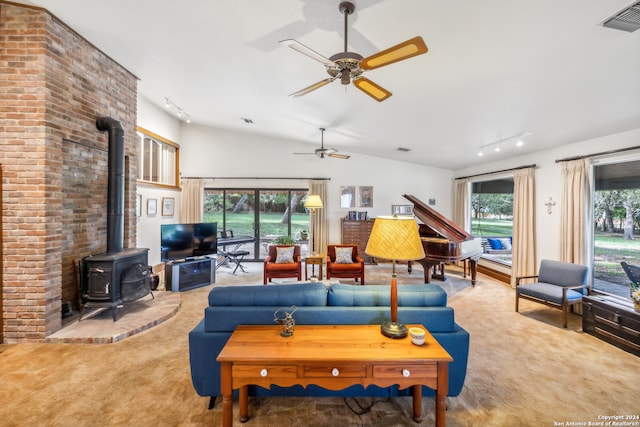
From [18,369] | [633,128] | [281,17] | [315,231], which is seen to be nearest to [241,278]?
[315,231]

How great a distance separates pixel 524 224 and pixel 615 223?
4.09 ft

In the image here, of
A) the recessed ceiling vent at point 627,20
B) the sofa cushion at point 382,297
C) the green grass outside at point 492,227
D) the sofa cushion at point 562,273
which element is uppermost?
the recessed ceiling vent at point 627,20

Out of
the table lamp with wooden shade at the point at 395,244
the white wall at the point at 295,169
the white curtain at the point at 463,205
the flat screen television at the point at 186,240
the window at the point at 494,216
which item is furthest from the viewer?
the white wall at the point at 295,169

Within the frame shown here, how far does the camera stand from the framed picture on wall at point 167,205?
6458mm

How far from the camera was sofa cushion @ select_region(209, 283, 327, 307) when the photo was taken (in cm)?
218

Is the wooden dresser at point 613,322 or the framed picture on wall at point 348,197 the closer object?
the wooden dresser at point 613,322

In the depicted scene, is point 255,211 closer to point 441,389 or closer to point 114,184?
point 114,184

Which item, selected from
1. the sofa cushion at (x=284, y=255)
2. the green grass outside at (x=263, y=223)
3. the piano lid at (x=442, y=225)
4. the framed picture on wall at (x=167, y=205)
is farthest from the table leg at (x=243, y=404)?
the green grass outside at (x=263, y=223)

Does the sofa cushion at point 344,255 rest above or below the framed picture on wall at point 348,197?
below

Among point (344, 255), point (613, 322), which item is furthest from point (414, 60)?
point (613, 322)

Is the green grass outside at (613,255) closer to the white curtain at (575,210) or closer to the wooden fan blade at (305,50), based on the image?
the white curtain at (575,210)

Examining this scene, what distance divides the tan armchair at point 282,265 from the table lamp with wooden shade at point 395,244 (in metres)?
3.35

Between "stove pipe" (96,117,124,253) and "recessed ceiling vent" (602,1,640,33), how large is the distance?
5400 mm

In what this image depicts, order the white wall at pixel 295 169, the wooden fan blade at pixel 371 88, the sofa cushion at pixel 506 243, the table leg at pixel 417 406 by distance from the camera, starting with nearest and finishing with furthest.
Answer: the table leg at pixel 417 406 → the wooden fan blade at pixel 371 88 → the sofa cushion at pixel 506 243 → the white wall at pixel 295 169
